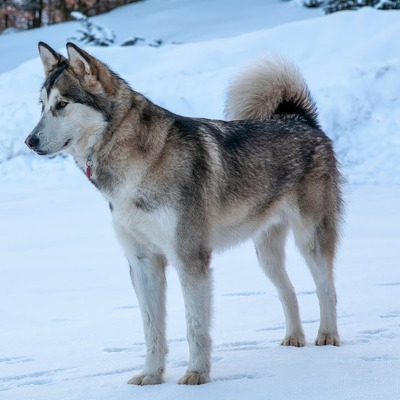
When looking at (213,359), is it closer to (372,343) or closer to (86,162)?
(372,343)

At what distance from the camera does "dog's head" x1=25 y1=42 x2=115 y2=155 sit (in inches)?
177

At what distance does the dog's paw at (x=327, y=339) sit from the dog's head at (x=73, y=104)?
1810 millimetres

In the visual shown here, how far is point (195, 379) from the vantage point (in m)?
4.53

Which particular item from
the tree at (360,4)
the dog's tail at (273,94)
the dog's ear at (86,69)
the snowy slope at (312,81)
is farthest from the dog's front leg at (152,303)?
the tree at (360,4)

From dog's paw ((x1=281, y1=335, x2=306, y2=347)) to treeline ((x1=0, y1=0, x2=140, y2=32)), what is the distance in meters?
20.8

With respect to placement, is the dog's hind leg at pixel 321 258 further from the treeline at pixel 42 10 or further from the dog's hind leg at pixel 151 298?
the treeline at pixel 42 10

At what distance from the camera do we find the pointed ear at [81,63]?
15.0 feet

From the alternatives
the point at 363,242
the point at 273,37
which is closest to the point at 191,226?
the point at 363,242

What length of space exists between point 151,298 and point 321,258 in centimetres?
118

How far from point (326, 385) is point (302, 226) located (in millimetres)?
1356

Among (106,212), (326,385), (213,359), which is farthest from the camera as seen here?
(106,212)

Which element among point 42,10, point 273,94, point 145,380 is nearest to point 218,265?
point 273,94

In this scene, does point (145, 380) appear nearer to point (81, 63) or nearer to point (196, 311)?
point (196, 311)

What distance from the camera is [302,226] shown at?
5461 mm
